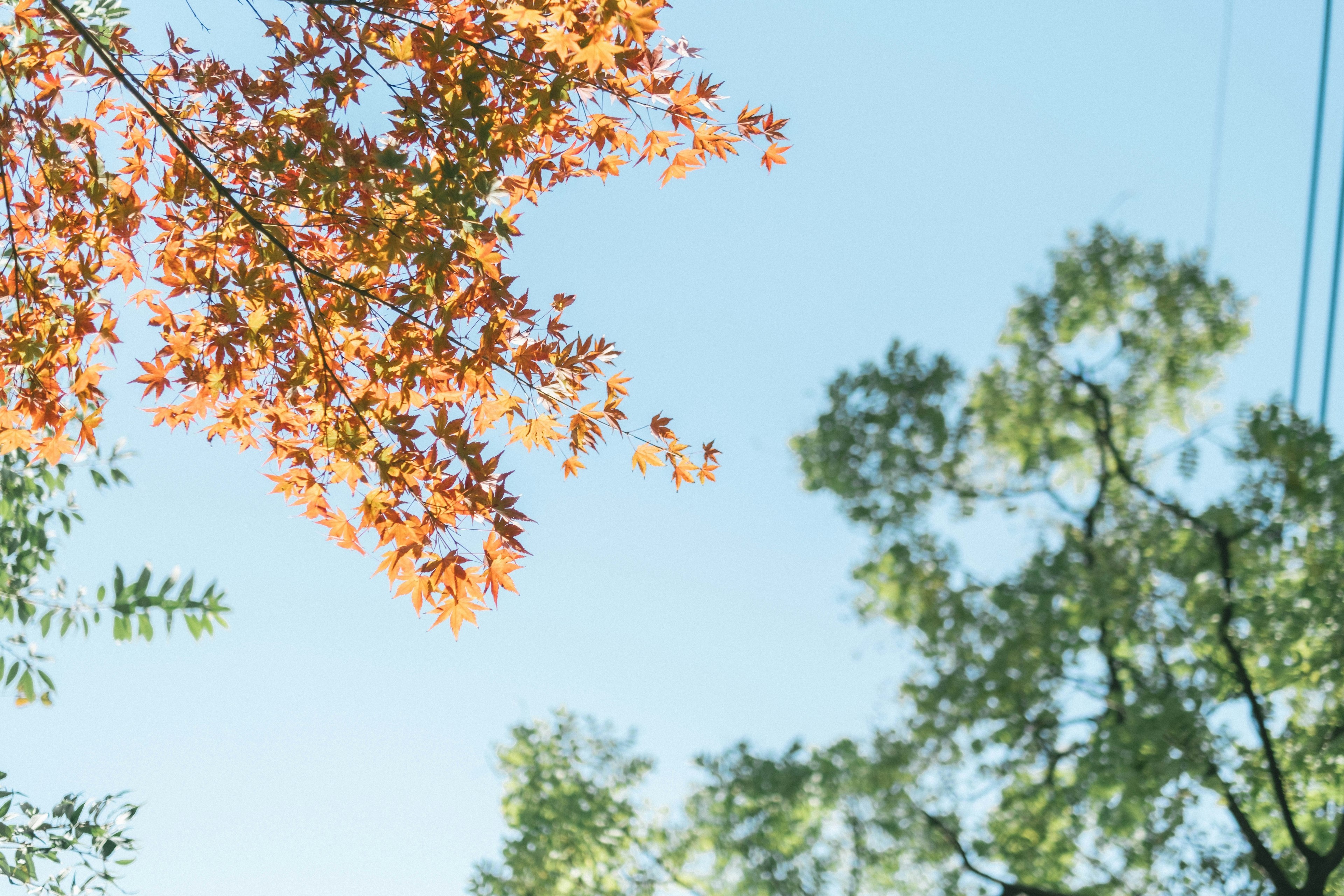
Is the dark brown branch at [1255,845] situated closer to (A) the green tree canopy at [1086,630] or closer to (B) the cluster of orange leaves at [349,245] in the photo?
(A) the green tree canopy at [1086,630]

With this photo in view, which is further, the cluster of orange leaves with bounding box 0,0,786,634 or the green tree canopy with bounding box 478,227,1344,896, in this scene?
the green tree canopy with bounding box 478,227,1344,896

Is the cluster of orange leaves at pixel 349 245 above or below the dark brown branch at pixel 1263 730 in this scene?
below

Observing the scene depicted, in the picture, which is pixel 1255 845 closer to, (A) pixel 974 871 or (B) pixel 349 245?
(A) pixel 974 871

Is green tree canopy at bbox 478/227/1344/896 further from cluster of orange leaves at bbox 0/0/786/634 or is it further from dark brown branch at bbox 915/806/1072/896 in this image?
cluster of orange leaves at bbox 0/0/786/634

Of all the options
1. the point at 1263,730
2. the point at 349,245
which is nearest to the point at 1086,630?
the point at 1263,730

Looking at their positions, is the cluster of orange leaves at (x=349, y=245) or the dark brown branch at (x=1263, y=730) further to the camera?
the dark brown branch at (x=1263, y=730)

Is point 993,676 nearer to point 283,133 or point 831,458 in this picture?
point 831,458

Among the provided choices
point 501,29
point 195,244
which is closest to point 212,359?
point 195,244

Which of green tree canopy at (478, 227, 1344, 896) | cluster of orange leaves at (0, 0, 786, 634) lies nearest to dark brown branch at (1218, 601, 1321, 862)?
green tree canopy at (478, 227, 1344, 896)

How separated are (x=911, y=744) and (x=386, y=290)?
8917 millimetres

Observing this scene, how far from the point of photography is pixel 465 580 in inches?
109

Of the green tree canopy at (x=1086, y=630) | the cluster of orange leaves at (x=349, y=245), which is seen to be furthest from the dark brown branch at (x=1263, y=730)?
the cluster of orange leaves at (x=349, y=245)

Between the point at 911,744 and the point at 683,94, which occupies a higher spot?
the point at 911,744

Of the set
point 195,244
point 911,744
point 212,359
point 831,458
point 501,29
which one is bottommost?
point 212,359
